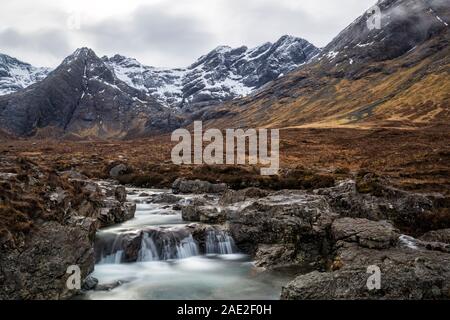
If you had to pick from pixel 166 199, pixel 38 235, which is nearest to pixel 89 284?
pixel 38 235

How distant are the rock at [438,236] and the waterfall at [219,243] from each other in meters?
12.1

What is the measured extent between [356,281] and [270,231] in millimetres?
10811

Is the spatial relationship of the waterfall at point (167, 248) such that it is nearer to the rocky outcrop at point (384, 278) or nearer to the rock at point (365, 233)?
the rock at point (365, 233)

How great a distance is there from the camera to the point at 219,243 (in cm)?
2986

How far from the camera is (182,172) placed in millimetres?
64062

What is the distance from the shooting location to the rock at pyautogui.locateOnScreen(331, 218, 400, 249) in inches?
898

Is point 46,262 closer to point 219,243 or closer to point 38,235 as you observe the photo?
point 38,235

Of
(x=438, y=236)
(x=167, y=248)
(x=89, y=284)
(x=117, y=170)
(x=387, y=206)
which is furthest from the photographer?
(x=117, y=170)

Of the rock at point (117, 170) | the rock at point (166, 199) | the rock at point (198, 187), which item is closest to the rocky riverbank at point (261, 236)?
the rock at point (166, 199)

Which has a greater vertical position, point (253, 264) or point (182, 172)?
point (182, 172)

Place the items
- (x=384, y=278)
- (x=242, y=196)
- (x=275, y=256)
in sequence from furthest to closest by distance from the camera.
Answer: (x=242, y=196)
(x=275, y=256)
(x=384, y=278)

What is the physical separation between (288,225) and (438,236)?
350 inches

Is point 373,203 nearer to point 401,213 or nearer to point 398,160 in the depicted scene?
point 401,213
